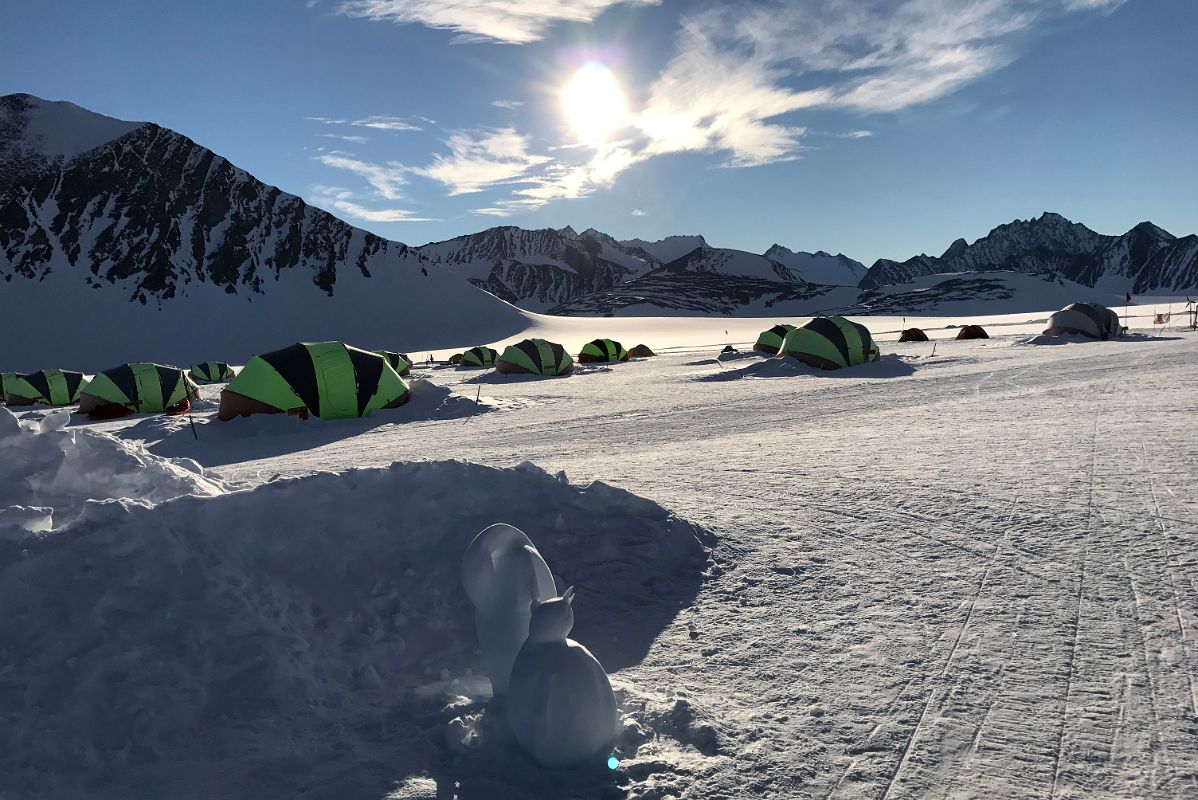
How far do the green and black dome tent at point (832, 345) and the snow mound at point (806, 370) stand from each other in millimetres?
233

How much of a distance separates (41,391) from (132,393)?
9619 millimetres

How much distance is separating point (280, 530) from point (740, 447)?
6.13 m

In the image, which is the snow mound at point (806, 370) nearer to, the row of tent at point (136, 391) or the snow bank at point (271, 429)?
the snow bank at point (271, 429)

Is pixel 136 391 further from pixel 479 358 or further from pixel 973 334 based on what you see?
pixel 973 334

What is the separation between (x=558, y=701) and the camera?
101 inches

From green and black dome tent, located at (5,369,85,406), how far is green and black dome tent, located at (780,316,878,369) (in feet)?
82.6

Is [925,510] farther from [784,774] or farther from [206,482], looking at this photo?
[206,482]

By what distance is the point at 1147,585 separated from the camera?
3.82m

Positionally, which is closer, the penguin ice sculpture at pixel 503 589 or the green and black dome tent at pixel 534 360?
the penguin ice sculpture at pixel 503 589

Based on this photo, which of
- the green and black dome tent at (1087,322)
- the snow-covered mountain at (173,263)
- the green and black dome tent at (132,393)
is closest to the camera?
the green and black dome tent at (132,393)

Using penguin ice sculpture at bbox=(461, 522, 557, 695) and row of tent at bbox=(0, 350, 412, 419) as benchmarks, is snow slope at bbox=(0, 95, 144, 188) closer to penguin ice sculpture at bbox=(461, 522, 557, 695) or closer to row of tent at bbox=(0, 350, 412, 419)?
row of tent at bbox=(0, 350, 412, 419)

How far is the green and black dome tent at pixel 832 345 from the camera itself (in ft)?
65.0

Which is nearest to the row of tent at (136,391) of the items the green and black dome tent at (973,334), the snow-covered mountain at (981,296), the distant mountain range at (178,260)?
the green and black dome tent at (973,334)

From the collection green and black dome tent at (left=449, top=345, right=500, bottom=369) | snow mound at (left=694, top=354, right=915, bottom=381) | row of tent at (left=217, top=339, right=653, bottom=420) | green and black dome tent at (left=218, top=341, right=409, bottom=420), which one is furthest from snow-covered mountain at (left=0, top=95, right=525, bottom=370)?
green and black dome tent at (left=218, top=341, right=409, bottom=420)
